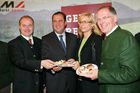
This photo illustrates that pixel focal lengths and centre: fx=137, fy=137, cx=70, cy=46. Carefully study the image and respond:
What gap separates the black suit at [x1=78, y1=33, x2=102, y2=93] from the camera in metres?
2.18

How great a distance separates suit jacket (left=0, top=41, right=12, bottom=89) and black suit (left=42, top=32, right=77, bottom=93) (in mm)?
851

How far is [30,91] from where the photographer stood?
8.22 feet

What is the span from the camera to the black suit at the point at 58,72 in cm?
244

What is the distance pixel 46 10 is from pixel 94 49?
87.9 inches

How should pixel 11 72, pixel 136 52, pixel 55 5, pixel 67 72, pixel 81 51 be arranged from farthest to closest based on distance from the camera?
pixel 55 5, pixel 11 72, pixel 67 72, pixel 81 51, pixel 136 52

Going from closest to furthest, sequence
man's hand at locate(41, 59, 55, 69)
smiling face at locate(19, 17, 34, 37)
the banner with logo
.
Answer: man's hand at locate(41, 59, 55, 69)
smiling face at locate(19, 17, 34, 37)
the banner with logo

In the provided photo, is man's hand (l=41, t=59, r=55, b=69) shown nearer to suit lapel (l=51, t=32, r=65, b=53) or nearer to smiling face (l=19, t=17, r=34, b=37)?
suit lapel (l=51, t=32, r=65, b=53)

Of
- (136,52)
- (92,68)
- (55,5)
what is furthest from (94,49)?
(55,5)

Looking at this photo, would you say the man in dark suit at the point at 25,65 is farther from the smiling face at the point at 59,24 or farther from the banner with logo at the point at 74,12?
the banner with logo at the point at 74,12

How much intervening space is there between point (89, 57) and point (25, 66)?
115 centimetres

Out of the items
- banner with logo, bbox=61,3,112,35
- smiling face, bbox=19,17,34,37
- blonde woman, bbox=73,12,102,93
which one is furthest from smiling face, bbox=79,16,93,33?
banner with logo, bbox=61,3,112,35

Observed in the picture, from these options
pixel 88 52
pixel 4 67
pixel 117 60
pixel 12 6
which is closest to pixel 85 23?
pixel 88 52

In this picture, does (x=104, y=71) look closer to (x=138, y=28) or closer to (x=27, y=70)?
(x=27, y=70)

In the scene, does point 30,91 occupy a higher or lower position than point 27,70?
lower
